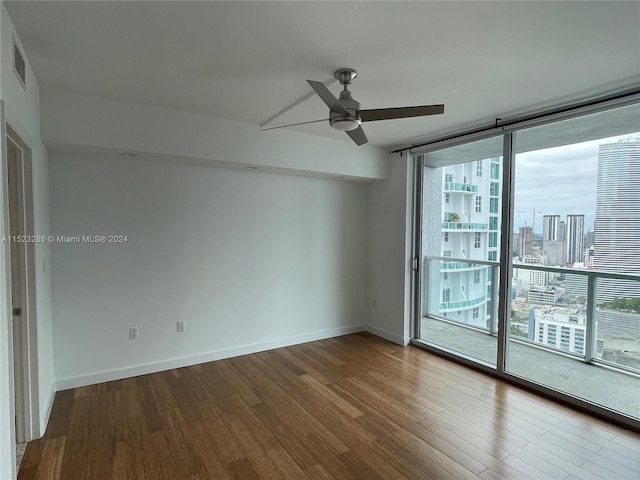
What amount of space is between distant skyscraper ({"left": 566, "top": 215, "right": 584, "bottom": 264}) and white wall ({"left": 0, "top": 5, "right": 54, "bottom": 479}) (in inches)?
158

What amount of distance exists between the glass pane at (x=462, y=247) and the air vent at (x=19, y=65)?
393cm

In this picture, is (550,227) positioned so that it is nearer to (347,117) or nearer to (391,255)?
(391,255)

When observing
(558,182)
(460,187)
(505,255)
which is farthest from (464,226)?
(558,182)

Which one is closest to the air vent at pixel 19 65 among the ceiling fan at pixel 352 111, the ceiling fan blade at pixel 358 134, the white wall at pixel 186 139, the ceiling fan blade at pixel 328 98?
the white wall at pixel 186 139

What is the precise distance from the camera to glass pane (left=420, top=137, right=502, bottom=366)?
3.75 metres

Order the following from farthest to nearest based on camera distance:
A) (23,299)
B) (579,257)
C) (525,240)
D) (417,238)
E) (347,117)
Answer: (417,238)
(525,240)
(579,257)
(23,299)
(347,117)

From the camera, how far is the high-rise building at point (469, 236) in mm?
3703

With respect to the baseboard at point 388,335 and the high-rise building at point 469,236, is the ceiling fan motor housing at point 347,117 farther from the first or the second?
the baseboard at point 388,335

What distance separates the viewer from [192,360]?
377cm

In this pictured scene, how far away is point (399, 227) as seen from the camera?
14.7 ft

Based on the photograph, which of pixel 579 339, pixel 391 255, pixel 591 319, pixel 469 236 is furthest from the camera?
pixel 391 255

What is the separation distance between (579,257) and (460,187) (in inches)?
58.6
